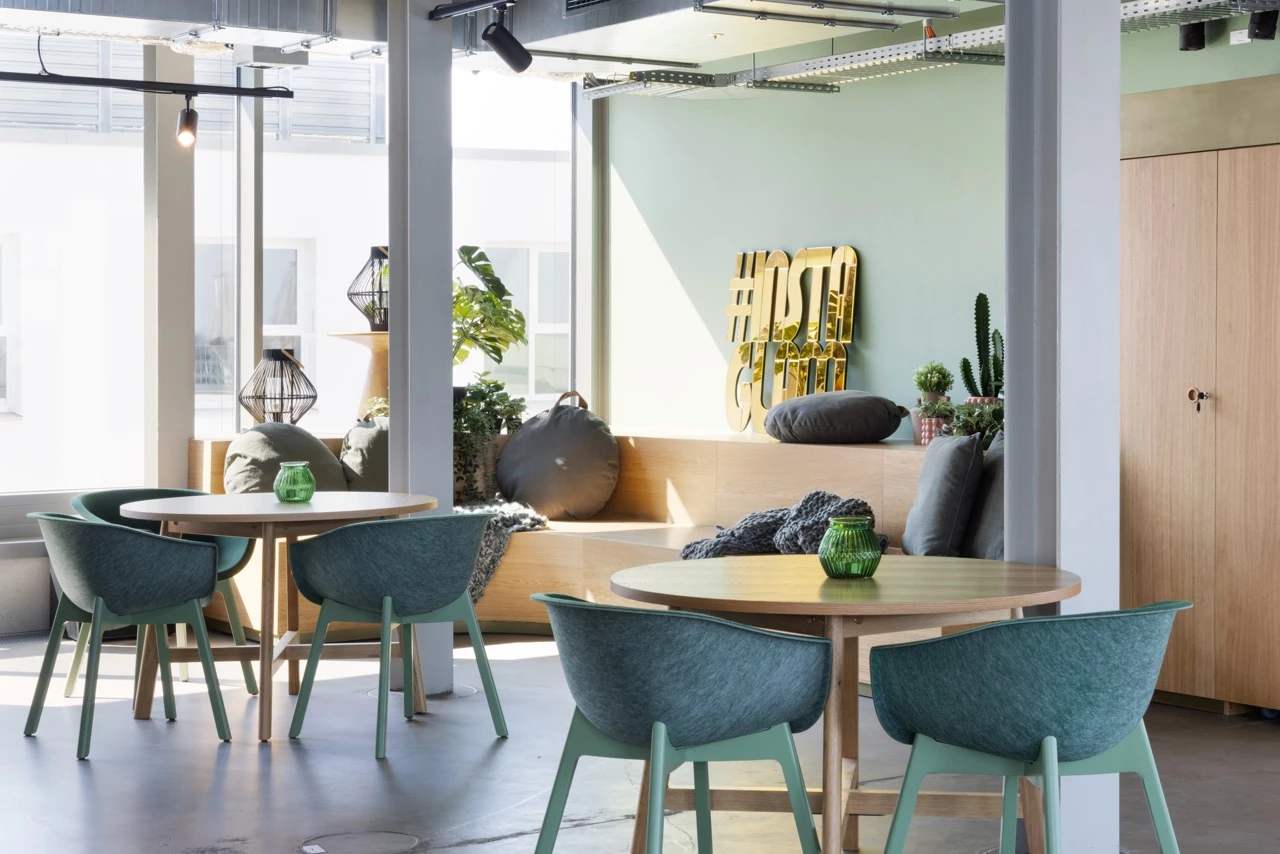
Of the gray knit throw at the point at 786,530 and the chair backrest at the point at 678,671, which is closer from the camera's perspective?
the chair backrest at the point at 678,671

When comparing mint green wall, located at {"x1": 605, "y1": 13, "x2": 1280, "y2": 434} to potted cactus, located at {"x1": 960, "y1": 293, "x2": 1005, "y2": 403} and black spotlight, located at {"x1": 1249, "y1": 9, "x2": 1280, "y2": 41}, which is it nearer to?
black spotlight, located at {"x1": 1249, "y1": 9, "x2": 1280, "y2": 41}

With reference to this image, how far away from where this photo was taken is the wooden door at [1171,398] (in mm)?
5602

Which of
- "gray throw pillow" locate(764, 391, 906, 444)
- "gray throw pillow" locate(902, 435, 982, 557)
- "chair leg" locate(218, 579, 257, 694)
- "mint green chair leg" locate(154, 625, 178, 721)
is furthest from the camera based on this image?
"gray throw pillow" locate(764, 391, 906, 444)

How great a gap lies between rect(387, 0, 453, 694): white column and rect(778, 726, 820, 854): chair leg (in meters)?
3.15

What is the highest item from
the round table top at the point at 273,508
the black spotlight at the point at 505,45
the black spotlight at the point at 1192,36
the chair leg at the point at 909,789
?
the black spotlight at the point at 1192,36

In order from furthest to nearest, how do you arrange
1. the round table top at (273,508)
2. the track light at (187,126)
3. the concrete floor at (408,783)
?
the track light at (187,126) → the round table top at (273,508) → the concrete floor at (408,783)

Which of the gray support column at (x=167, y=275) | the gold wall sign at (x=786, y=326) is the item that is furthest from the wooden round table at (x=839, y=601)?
the gray support column at (x=167, y=275)

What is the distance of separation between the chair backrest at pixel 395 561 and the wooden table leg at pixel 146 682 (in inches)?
32.4

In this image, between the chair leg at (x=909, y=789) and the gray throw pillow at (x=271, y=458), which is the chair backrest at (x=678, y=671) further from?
the gray throw pillow at (x=271, y=458)

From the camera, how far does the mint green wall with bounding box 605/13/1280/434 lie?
725 cm

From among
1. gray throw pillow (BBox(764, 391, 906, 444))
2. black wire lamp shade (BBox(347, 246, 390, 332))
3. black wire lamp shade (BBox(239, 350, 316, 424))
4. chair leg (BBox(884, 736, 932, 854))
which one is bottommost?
chair leg (BBox(884, 736, 932, 854))

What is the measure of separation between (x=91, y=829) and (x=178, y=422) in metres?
3.94

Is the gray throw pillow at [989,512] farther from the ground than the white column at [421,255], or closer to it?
closer to it

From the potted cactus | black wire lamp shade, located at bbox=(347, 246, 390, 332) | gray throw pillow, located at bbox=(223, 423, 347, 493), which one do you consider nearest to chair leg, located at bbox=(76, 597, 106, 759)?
gray throw pillow, located at bbox=(223, 423, 347, 493)
